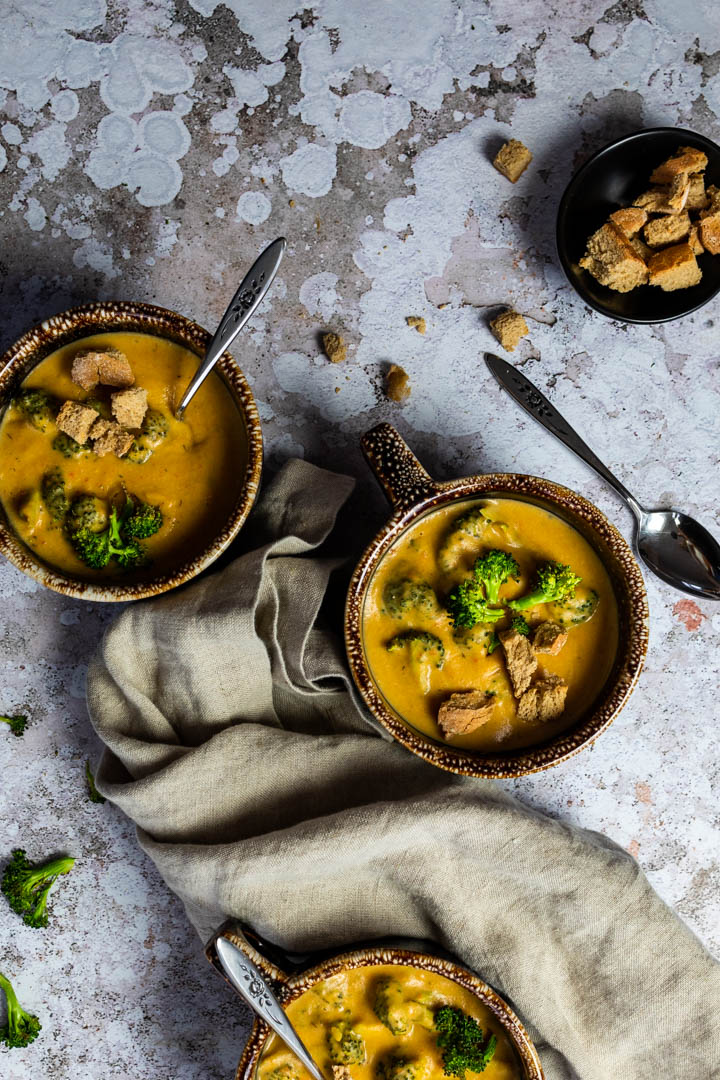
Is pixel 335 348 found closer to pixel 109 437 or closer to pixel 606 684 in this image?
pixel 109 437

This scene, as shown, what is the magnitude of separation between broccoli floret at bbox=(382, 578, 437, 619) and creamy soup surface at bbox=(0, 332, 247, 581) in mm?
567

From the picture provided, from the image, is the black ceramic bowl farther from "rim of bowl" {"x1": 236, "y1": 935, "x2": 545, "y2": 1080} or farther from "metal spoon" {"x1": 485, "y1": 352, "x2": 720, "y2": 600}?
"rim of bowl" {"x1": 236, "y1": 935, "x2": 545, "y2": 1080}

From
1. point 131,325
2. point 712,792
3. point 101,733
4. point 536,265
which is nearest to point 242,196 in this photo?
point 131,325

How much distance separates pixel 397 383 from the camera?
287 cm

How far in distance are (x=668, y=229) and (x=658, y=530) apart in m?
0.98

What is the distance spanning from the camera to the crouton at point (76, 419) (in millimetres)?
2479

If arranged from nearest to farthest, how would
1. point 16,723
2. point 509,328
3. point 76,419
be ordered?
point 76,419 < point 509,328 < point 16,723

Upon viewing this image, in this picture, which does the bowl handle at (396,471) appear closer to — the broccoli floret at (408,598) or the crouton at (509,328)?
the broccoli floret at (408,598)

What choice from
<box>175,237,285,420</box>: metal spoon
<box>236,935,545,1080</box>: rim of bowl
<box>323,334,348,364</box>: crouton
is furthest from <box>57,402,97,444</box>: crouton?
<box>236,935,545,1080</box>: rim of bowl

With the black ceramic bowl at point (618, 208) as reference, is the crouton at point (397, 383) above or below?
below

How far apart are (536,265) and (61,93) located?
66.3 inches

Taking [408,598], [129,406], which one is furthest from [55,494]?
[408,598]

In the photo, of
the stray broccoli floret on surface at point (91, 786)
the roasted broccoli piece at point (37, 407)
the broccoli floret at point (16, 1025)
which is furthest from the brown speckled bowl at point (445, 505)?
the broccoli floret at point (16, 1025)

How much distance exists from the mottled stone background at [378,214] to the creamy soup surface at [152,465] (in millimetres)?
314
